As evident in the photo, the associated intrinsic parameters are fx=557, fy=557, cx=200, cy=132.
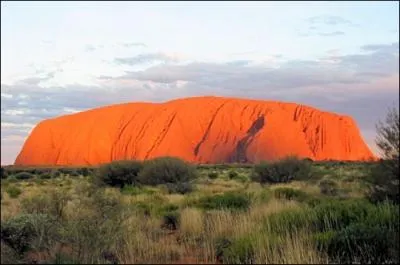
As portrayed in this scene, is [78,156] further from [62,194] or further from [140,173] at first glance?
[62,194]

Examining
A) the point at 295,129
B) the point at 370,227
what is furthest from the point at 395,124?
the point at 295,129

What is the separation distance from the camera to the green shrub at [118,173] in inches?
1297

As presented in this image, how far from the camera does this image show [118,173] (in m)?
34.3

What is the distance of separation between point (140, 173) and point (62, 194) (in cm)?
2165

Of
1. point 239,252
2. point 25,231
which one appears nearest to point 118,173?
point 25,231

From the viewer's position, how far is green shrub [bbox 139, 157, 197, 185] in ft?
105

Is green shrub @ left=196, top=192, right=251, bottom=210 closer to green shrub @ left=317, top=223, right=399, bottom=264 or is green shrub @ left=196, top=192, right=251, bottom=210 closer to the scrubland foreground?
the scrubland foreground

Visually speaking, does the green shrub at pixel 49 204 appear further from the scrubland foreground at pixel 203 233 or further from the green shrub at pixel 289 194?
the green shrub at pixel 289 194

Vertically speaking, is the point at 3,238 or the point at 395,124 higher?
the point at 395,124

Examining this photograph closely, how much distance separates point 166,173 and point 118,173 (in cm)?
377

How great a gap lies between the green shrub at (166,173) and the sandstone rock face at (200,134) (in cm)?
7413

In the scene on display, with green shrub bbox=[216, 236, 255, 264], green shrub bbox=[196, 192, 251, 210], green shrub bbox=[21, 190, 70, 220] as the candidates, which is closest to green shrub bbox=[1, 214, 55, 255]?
green shrub bbox=[21, 190, 70, 220]

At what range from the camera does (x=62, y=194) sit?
11328 mm

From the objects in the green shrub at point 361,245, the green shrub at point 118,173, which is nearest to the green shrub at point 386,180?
the green shrub at point 361,245
